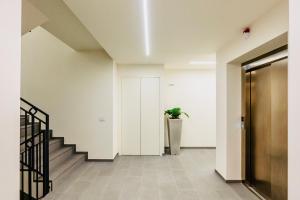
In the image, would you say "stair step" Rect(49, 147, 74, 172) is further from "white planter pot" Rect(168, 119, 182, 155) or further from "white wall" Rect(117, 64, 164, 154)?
"white planter pot" Rect(168, 119, 182, 155)

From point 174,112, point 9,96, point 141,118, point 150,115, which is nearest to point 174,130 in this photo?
point 174,112

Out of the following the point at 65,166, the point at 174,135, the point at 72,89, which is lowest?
the point at 65,166

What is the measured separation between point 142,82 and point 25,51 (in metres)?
3.18

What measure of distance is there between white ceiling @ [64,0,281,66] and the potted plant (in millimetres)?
2604

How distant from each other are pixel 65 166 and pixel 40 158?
114 centimetres

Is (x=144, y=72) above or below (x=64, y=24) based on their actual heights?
below

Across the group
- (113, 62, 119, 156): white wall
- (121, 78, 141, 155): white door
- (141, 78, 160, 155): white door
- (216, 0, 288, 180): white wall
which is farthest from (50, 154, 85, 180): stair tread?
(216, 0, 288, 180): white wall

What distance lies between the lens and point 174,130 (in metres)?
7.01

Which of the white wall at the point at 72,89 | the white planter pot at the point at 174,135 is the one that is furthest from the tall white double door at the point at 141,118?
the white wall at the point at 72,89

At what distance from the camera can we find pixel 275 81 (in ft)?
11.3

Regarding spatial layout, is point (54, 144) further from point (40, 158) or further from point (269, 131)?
point (269, 131)

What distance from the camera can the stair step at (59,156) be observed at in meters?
4.75

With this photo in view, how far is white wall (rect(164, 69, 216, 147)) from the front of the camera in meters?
7.76
